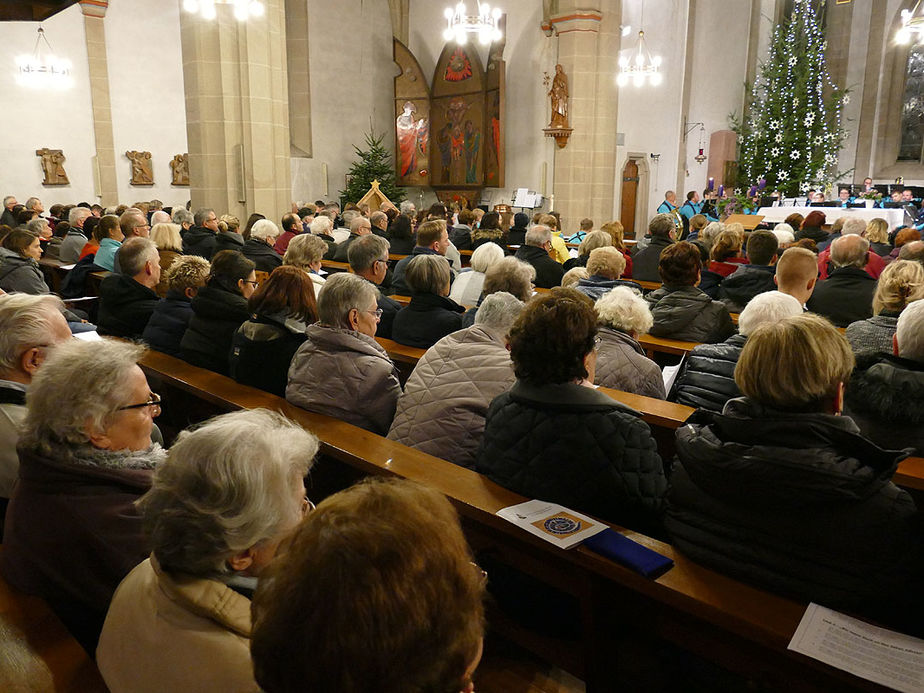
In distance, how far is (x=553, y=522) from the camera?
2152mm

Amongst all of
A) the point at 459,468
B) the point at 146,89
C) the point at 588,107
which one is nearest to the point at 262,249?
the point at 459,468

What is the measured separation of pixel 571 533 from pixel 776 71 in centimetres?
1938

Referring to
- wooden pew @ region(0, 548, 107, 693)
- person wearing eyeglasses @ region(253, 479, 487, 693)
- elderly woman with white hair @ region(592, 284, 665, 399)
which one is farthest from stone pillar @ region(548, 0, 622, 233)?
person wearing eyeglasses @ region(253, 479, 487, 693)

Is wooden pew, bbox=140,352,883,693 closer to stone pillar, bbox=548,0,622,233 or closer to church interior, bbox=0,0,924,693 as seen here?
church interior, bbox=0,0,924,693

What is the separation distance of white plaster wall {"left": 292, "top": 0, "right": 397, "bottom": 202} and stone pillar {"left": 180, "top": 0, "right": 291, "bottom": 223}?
595cm

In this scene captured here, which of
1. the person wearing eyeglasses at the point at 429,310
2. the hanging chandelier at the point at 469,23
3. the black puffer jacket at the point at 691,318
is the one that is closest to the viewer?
the person wearing eyeglasses at the point at 429,310

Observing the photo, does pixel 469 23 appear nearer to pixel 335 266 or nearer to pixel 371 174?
pixel 371 174

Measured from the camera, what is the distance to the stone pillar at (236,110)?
32.3ft

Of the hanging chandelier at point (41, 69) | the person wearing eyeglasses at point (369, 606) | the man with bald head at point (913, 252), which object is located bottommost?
the person wearing eyeglasses at point (369, 606)

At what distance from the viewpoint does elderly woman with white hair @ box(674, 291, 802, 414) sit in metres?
3.30

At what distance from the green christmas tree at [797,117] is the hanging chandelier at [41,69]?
15333 mm

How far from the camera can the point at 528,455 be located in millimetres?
2355

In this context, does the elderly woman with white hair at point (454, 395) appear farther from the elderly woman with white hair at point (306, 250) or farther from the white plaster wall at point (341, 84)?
the white plaster wall at point (341, 84)

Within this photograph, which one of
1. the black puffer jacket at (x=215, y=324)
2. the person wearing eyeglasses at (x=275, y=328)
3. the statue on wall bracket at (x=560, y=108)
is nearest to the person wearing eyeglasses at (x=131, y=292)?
the black puffer jacket at (x=215, y=324)
